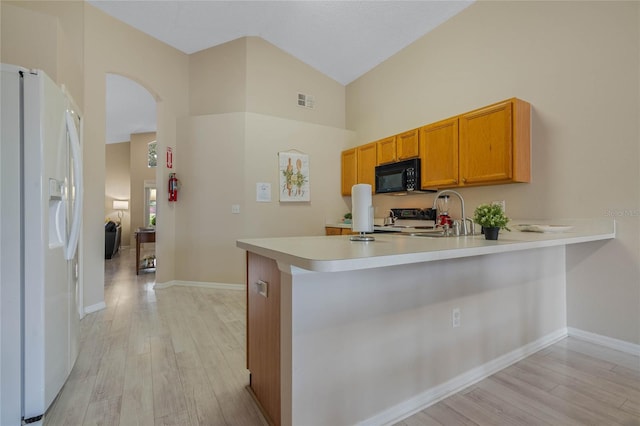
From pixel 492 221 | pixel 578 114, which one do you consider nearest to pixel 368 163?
pixel 578 114

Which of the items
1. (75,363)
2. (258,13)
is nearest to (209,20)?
(258,13)

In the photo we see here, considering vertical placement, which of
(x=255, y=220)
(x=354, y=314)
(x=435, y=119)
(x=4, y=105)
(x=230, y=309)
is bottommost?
(x=230, y=309)

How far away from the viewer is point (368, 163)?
464cm

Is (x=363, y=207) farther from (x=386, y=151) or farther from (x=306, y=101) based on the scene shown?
(x=306, y=101)

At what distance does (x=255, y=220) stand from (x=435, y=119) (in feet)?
9.29

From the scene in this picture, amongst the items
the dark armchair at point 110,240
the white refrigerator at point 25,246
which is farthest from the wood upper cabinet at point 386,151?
the dark armchair at point 110,240

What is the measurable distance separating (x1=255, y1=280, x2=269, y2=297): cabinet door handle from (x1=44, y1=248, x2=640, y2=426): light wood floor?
2.14 ft

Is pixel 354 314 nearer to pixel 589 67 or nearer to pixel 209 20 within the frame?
pixel 589 67

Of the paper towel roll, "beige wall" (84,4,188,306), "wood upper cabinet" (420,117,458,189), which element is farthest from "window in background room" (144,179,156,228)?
the paper towel roll

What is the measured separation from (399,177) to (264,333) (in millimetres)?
2882

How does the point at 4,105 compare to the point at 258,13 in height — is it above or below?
below

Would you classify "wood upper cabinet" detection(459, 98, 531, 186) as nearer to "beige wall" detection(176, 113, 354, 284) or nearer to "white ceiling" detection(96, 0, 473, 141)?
"white ceiling" detection(96, 0, 473, 141)

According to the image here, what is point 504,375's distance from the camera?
6.68 ft

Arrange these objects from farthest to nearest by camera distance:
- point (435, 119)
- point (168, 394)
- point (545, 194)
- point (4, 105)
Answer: point (435, 119) → point (545, 194) → point (168, 394) → point (4, 105)
